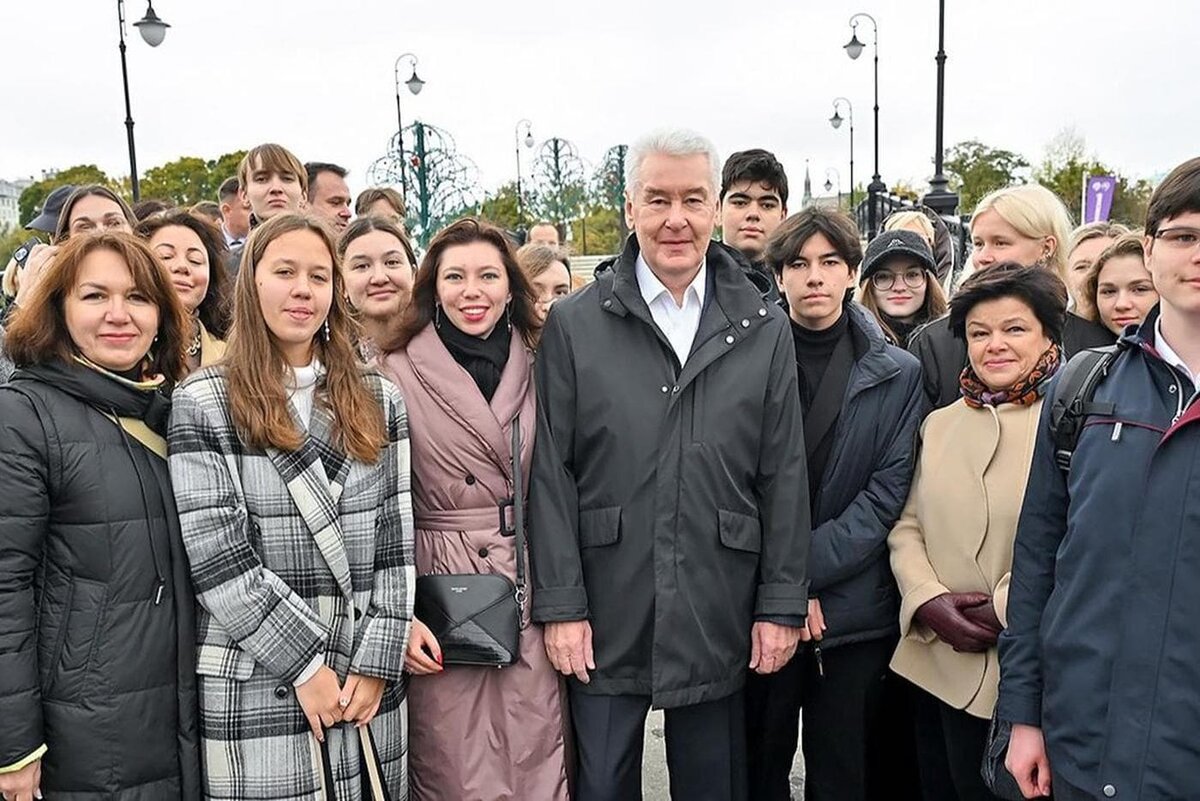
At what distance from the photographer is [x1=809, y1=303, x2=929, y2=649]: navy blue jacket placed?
3.22 m

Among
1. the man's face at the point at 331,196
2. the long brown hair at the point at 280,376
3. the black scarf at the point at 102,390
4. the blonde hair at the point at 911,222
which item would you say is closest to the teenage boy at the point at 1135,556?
the long brown hair at the point at 280,376

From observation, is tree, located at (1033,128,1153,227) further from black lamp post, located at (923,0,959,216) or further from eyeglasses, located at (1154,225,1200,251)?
eyeglasses, located at (1154,225,1200,251)

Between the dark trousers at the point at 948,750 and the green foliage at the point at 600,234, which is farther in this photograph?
the green foliage at the point at 600,234

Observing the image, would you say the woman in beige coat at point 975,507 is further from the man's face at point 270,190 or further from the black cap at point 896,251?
the man's face at point 270,190

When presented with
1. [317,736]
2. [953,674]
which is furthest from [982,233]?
[317,736]

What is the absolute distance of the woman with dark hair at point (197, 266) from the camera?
402 cm

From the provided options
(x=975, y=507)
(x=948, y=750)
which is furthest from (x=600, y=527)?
(x=948, y=750)

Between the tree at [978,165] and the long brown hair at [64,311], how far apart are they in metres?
41.5

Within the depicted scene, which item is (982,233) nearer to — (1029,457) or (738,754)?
(1029,457)

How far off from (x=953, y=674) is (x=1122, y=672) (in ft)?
3.01

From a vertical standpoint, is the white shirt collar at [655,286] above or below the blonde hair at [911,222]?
below

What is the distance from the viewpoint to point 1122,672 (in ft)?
7.07

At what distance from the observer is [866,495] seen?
3.26 m

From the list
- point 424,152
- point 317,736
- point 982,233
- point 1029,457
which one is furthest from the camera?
point 424,152
